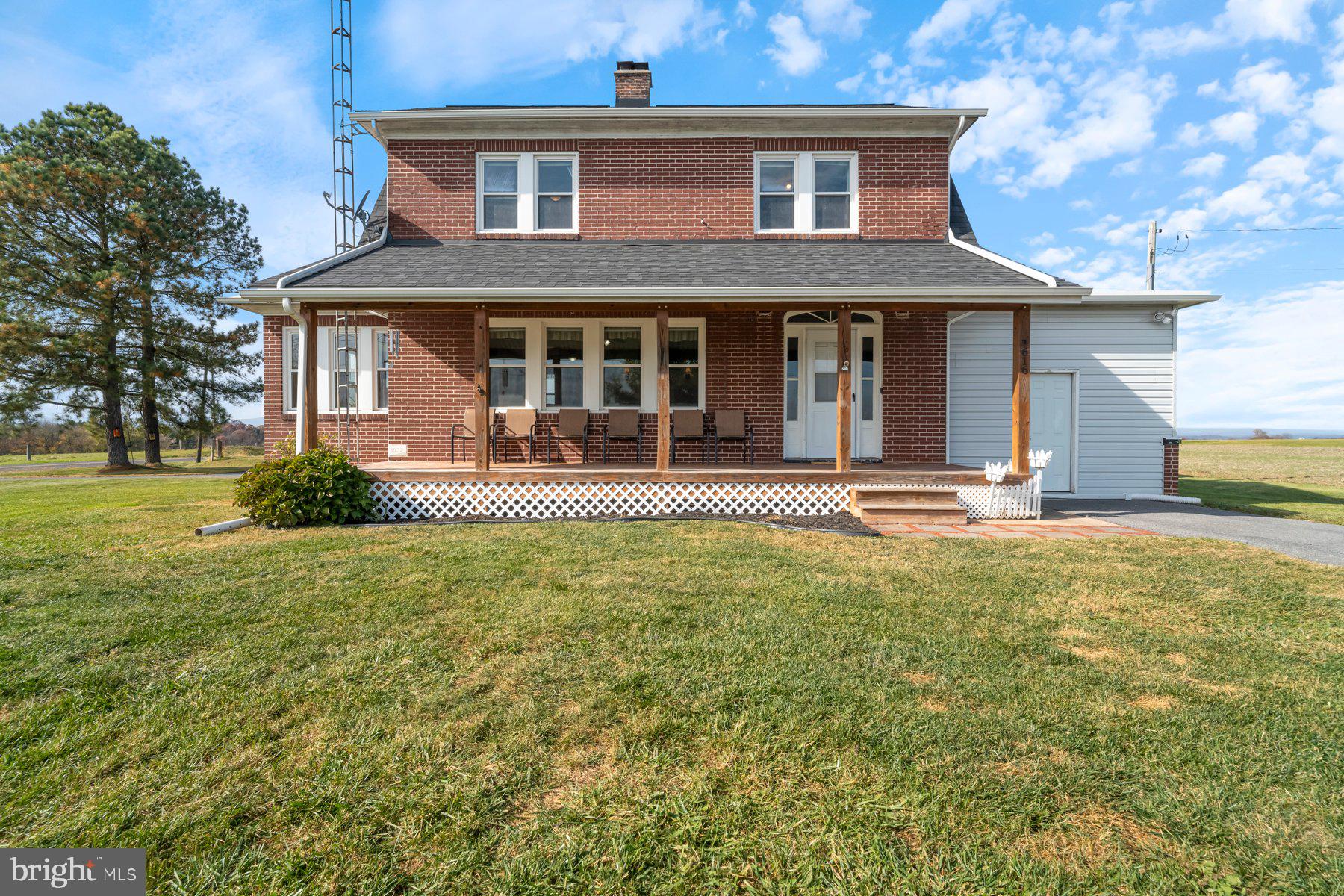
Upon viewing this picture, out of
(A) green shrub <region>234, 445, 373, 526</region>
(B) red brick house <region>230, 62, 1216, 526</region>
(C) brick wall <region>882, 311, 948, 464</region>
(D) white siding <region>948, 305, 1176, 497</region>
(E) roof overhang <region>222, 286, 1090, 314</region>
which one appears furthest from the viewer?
(D) white siding <region>948, 305, 1176, 497</region>

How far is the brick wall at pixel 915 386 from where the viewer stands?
10172 mm

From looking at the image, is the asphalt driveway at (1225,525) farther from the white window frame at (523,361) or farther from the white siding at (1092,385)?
the white window frame at (523,361)

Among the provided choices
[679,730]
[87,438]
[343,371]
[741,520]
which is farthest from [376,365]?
[87,438]

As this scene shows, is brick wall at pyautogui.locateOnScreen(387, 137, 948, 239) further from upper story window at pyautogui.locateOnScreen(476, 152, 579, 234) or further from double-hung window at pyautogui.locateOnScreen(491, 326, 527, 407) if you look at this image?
double-hung window at pyautogui.locateOnScreen(491, 326, 527, 407)

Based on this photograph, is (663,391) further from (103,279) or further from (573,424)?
(103,279)

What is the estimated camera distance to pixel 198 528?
6.87 meters

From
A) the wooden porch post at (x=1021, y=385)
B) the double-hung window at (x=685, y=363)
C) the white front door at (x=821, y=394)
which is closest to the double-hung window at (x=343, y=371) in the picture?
the double-hung window at (x=685, y=363)

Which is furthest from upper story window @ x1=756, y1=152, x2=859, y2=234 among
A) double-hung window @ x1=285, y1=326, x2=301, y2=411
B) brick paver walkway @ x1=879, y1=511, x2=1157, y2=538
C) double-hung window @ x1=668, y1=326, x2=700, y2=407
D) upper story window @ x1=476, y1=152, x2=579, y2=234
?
double-hung window @ x1=285, y1=326, x2=301, y2=411

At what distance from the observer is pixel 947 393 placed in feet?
33.7

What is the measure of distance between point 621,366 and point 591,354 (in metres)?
0.58

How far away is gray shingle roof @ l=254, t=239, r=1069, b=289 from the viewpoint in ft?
26.9

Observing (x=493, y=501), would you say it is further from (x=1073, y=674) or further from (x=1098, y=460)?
(x=1098, y=460)

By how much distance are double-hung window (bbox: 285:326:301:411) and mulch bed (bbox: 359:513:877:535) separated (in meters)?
6.09

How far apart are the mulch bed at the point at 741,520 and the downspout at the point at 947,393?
3397 millimetres
